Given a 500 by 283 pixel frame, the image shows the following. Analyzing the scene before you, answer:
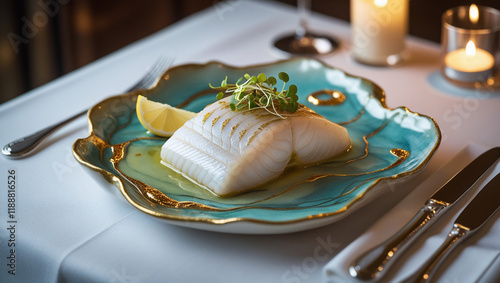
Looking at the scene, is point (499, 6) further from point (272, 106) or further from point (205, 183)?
point (205, 183)

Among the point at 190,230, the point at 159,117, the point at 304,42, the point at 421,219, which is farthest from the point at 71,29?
the point at 421,219

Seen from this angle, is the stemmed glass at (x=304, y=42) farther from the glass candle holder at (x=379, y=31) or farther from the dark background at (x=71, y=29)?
the dark background at (x=71, y=29)

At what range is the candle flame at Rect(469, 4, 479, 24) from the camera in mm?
1654

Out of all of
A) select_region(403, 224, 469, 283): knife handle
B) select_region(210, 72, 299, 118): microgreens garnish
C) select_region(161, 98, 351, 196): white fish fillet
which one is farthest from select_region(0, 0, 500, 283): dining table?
select_region(210, 72, 299, 118): microgreens garnish

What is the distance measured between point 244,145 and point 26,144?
545 mm

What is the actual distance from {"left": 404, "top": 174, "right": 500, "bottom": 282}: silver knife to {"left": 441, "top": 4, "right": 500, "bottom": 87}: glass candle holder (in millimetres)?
548

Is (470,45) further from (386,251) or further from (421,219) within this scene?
(386,251)

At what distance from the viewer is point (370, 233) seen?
1040 millimetres

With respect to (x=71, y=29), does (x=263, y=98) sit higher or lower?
higher

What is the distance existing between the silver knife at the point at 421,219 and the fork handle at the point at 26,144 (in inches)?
31.9

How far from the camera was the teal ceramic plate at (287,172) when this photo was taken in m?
1.05

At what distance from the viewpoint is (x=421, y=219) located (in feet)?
3.50

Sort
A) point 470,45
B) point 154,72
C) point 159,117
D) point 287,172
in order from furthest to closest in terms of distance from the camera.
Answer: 1. point 154,72
2. point 470,45
3. point 159,117
4. point 287,172

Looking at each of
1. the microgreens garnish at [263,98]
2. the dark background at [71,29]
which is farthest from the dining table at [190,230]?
the dark background at [71,29]
